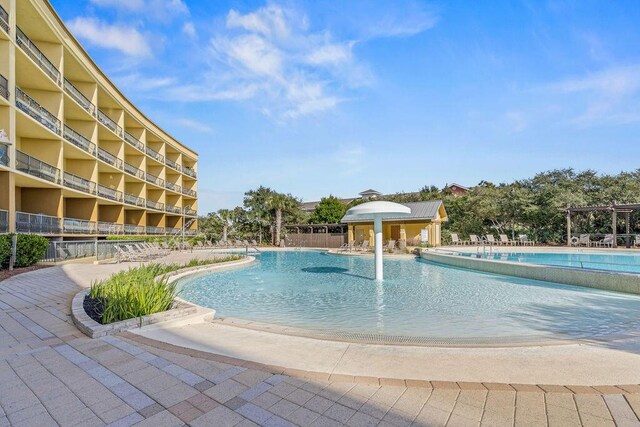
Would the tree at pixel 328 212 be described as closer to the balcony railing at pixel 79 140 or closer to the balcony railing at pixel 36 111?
the balcony railing at pixel 79 140

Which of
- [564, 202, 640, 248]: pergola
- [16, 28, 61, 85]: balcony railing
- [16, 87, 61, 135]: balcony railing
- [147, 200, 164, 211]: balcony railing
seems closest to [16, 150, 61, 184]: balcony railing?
[16, 87, 61, 135]: balcony railing

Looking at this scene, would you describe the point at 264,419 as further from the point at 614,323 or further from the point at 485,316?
the point at 614,323

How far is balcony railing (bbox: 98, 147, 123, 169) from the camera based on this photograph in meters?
23.2

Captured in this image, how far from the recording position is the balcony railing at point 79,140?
62.3 ft

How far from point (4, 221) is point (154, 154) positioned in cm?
1958

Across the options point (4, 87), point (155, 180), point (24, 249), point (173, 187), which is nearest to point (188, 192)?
point (173, 187)

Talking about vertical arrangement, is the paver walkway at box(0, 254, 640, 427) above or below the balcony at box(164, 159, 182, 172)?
below

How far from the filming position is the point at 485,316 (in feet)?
23.1

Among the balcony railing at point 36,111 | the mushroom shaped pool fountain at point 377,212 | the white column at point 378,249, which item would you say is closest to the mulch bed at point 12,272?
the balcony railing at point 36,111

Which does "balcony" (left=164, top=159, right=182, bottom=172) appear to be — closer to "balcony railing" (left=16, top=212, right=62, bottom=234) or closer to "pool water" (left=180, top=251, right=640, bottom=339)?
"balcony railing" (left=16, top=212, right=62, bottom=234)

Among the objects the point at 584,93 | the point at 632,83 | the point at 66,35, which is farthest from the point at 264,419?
the point at 66,35

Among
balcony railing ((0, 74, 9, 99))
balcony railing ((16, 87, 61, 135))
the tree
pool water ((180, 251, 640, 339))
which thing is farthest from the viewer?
the tree

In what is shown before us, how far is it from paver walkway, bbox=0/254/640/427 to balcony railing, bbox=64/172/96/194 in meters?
18.9

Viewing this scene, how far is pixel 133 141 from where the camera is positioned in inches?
1113
